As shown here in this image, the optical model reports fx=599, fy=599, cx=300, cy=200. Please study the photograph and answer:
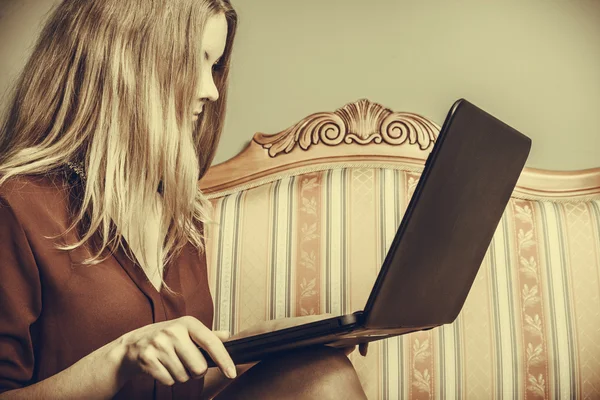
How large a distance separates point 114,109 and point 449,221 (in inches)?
20.5

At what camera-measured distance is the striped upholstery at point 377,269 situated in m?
1.26

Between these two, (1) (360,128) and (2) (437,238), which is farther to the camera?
(1) (360,128)

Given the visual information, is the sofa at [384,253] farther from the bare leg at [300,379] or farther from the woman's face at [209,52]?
the bare leg at [300,379]

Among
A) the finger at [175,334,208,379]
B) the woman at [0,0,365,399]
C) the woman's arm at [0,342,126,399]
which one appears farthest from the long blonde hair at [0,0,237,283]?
the finger at [175,334,208,379]

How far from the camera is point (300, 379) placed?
69 centimetres

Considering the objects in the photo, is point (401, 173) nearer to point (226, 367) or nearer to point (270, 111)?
point (270, 111)

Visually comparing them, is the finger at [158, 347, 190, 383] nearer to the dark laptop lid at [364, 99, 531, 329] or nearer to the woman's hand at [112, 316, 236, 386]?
the woman's hand at [112, 316, 236, 386]

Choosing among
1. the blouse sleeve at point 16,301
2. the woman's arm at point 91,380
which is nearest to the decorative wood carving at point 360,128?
the blouse sleeve at point 16,301

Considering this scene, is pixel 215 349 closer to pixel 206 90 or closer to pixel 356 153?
pixel 206 90

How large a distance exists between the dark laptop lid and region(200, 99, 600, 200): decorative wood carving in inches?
24.1

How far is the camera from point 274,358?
718mm

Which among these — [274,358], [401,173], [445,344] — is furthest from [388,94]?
[274,358]

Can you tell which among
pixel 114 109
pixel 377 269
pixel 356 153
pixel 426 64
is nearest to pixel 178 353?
pixel 114 109

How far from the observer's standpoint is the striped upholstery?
1.26m
